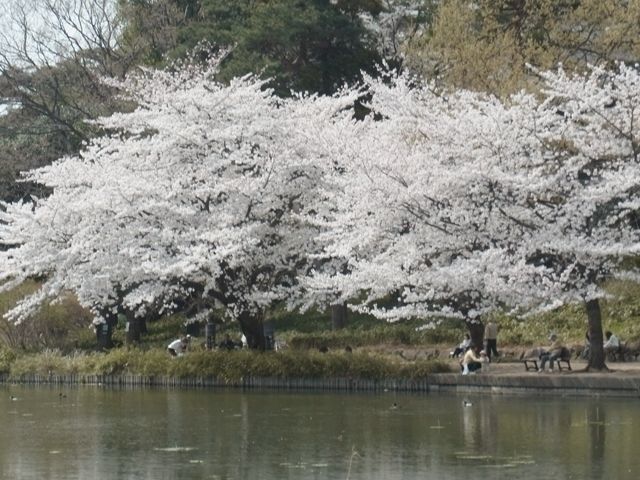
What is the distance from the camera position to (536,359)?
2759 centimetres

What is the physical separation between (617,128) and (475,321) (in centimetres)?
554

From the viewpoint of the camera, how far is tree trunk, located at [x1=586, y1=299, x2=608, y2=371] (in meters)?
25.7

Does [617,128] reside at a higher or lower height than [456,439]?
higher

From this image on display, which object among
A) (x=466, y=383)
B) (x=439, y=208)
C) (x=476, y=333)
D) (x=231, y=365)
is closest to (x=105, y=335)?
(x=231, y=365)

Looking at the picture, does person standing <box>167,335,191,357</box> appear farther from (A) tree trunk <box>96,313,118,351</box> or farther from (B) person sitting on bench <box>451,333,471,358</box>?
(B) person sitting on bench <box>451,333,471,358</box>

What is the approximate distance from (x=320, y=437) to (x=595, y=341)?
25.1 feet

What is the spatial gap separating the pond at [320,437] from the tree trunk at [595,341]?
191cm

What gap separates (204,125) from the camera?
30.5 m

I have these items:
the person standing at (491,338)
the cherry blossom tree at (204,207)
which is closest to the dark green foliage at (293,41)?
the cherry blossom tree at (204,207)

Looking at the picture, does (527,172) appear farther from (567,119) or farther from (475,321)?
(475,321)

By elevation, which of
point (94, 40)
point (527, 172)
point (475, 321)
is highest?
point (94, 40)

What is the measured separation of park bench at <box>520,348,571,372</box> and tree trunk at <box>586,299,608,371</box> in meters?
0.51

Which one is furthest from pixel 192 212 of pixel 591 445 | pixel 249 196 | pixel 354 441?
pixel 591 445

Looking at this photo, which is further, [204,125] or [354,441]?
[204,125]
